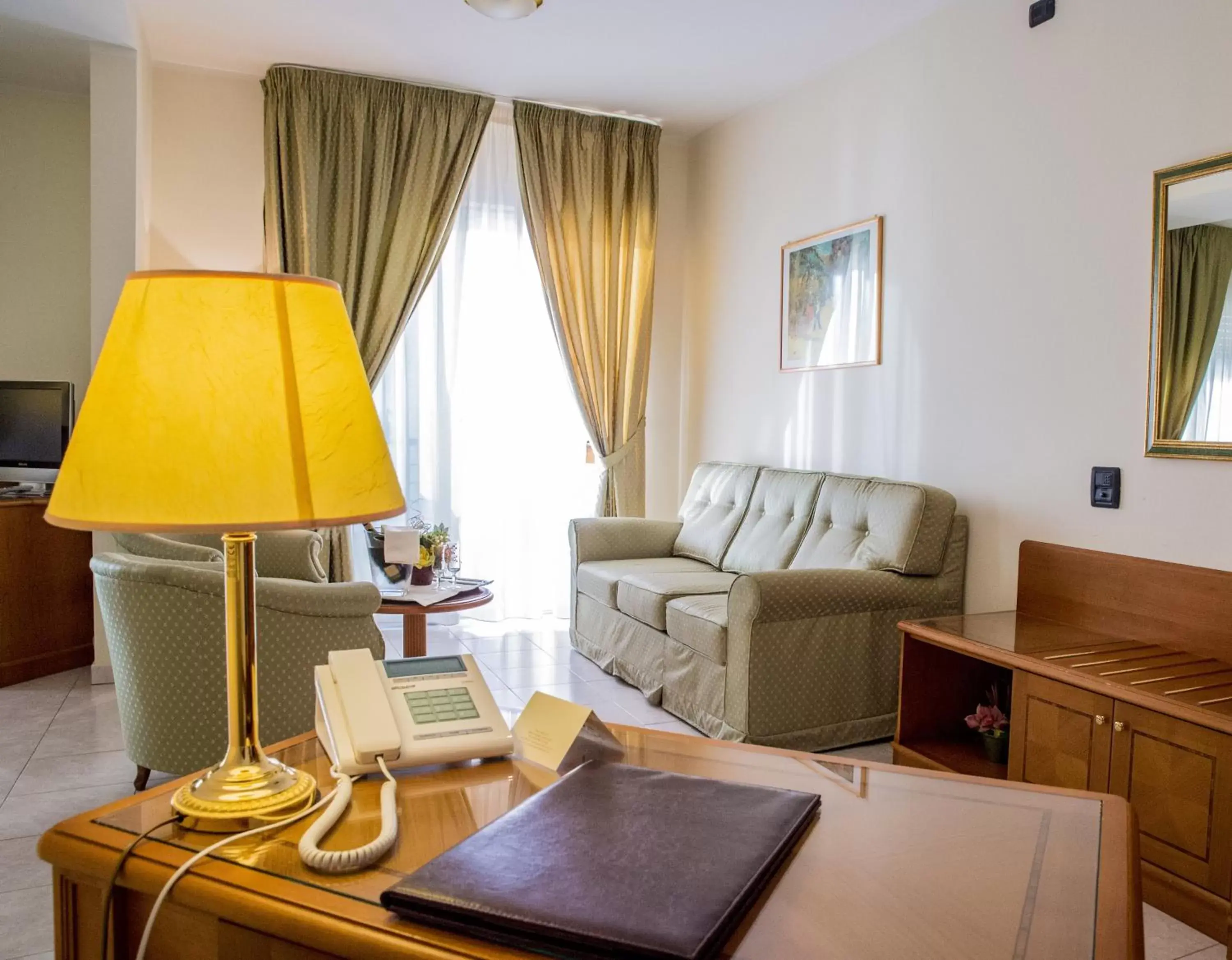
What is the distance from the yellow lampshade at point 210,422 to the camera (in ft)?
3.00

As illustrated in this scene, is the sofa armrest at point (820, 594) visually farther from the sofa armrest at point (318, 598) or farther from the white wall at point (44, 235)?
the white wall at point (44, 235)

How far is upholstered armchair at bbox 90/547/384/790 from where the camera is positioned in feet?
7.97

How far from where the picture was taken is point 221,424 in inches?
36.8

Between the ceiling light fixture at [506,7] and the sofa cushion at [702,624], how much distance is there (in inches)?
93.7

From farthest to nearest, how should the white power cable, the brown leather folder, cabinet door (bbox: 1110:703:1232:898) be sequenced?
cabinet door (bbox: 1110:703:1232:898) → the white power cable → the brown leather folder

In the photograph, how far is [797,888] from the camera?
3.01 ft

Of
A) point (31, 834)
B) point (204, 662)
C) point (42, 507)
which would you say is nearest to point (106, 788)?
point (31, 834)

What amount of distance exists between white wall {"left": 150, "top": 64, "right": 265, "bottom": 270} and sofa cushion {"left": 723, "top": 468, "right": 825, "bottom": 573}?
276cm

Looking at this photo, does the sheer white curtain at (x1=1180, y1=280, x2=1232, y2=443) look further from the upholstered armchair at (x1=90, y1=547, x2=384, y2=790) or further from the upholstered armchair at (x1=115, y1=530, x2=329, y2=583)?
the upholstered armchair at (x1=115, y1=530, x2=329, y2=583)

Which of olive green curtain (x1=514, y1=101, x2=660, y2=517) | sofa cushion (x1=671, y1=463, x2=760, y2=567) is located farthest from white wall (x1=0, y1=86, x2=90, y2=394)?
sofa cushion (x1=671, y1=463, x2=760, y2=567)

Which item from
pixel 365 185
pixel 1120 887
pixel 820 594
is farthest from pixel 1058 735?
pixel 365 185

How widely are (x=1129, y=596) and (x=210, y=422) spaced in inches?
107

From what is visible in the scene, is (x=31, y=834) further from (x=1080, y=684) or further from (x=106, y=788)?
(x=1080, y=684)

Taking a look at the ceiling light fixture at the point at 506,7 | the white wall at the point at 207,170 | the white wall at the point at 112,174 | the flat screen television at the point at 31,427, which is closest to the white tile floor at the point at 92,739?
the white wall at the point at 112,174
